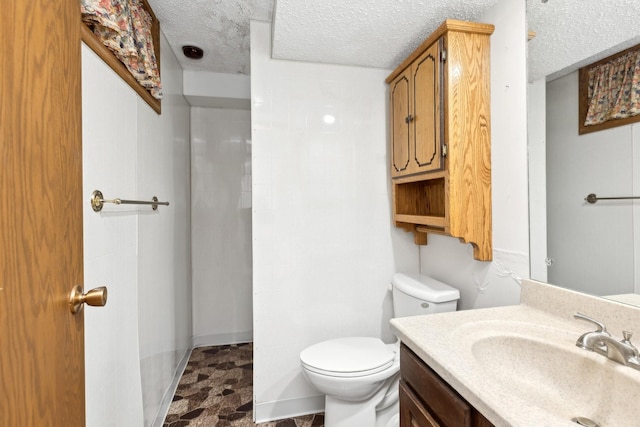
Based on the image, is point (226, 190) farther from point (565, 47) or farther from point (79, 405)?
point (565, 47)

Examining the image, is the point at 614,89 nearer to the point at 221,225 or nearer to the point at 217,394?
the point at 217,394

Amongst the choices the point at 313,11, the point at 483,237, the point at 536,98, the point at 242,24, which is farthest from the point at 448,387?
the point at 242,24

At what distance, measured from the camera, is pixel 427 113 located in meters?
1.42

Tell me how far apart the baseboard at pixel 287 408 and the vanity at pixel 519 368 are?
3.21 ft

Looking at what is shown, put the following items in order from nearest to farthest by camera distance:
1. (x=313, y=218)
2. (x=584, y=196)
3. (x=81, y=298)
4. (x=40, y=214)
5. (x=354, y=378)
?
(x=40, y=214) → (x=81, y=298) → (x=584, y=196) → (x=354, y=378) → (x=313, y=218)

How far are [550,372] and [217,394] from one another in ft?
6.14

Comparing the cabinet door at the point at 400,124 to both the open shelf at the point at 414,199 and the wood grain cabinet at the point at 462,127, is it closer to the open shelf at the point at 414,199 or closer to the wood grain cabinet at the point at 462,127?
the open shelf at the point at 414,199

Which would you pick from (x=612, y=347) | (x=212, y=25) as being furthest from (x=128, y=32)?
(x=612, y=347)

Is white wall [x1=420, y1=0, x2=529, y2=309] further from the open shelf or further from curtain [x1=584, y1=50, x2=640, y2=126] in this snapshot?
the open shelf

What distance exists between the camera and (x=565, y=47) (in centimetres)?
105

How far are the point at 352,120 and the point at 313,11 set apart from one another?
25.9 inches

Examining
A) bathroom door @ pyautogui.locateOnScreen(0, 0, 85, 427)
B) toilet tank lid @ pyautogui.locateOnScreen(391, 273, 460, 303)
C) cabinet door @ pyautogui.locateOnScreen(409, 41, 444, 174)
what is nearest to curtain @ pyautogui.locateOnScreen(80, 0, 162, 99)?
bathroom door @ pyautogui.locateOnScreen(0, 0, 85, 427)

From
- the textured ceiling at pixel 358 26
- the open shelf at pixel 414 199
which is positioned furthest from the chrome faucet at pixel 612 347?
the textured ceiling at pixel 358 26

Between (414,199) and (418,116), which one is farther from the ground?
(418,116)
